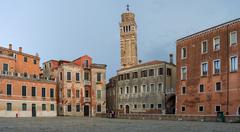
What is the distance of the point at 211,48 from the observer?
40469 mm

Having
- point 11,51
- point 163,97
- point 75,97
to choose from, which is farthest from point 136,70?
point 11,51

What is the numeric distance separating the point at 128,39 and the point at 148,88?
122 ft

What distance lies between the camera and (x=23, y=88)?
170 ft

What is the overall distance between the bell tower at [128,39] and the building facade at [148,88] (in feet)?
86.0

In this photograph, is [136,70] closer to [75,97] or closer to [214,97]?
[75,97]

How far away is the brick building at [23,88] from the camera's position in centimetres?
4936

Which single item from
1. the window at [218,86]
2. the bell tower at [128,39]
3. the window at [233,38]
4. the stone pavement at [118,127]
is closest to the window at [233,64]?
the window at [233,38]

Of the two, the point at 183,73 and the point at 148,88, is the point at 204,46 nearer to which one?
the point at 183,73

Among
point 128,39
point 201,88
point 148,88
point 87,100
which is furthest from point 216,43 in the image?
point 128,39

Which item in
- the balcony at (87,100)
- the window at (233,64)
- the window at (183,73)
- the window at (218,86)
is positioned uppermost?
the window at (233,64)

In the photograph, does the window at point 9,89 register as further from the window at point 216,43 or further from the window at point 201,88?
the window at point 216,43

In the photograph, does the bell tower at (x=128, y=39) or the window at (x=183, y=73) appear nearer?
the window at (x=183, y=73)

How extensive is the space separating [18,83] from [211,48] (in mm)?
29838

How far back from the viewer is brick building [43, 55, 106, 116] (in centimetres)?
5816
